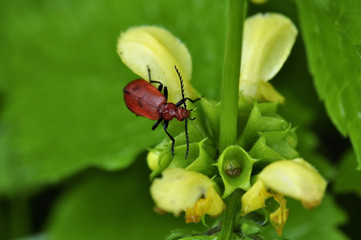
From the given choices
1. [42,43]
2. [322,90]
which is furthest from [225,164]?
[42,43]

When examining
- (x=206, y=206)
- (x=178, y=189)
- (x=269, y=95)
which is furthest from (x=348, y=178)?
(x=178, y=189)

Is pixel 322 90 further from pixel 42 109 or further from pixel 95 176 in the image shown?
pixel 42 109

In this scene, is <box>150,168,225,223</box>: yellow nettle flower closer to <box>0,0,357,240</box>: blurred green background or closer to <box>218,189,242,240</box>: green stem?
<box>218,189,242,240</box>: green stem

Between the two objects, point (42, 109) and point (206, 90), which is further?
point (42, 109)

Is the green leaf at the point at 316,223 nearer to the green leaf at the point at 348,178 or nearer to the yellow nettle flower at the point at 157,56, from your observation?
the green leaf at the point at 348,178

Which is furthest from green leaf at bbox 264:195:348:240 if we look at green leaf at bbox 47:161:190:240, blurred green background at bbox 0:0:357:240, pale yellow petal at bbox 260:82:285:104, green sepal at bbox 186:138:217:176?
green sepal at bbox 186:138:217:176

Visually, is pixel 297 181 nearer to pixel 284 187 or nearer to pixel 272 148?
pixel 284 187
